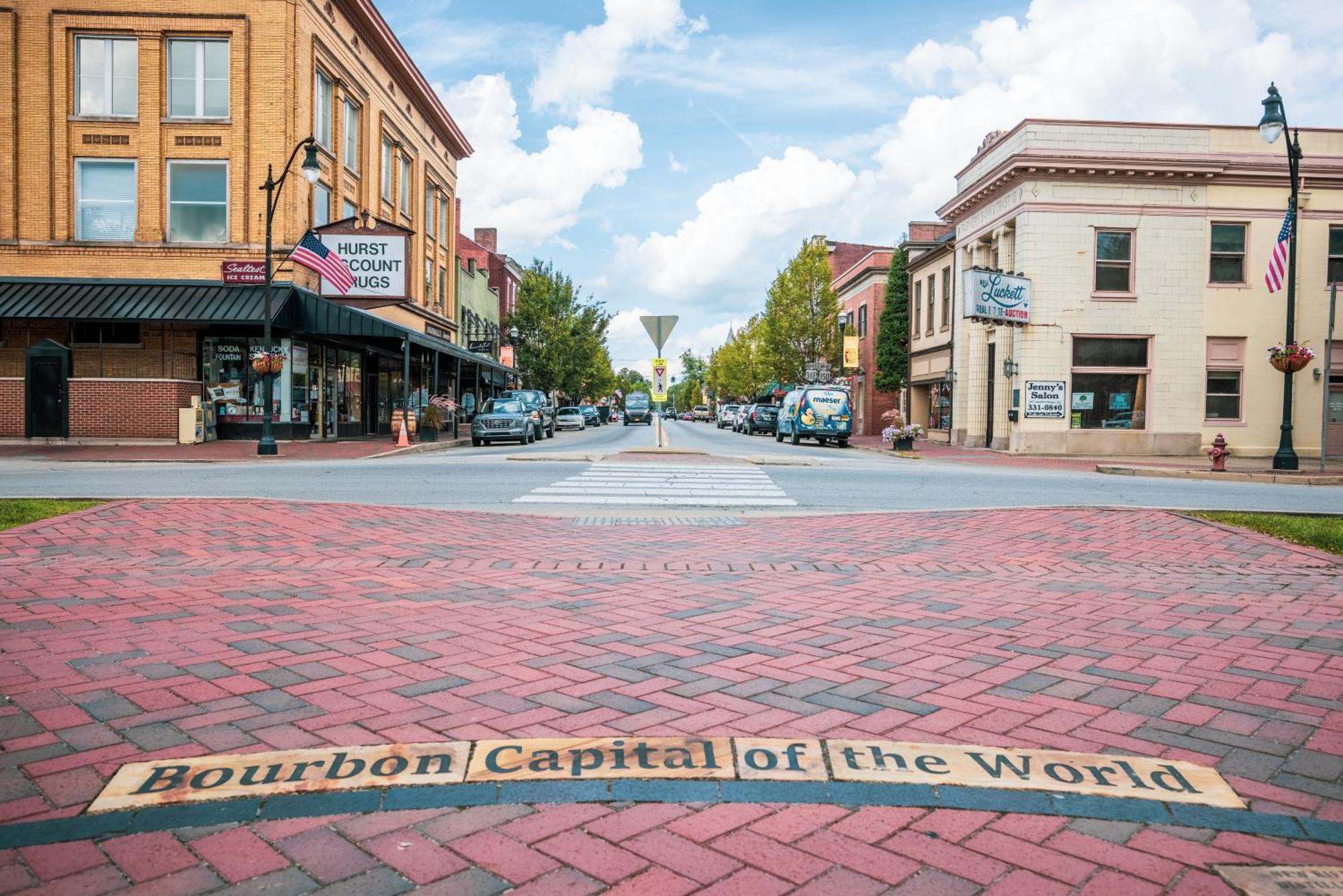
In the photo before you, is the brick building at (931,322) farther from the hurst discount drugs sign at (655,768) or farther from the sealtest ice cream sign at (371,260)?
the hurst discount drugs sign at (655,768)

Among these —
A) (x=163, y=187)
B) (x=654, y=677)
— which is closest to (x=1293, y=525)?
(x=654, y=677)

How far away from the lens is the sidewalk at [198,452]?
65.3ft

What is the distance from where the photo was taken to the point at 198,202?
2767cm

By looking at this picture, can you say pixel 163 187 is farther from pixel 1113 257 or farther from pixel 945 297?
pixel 1113 257

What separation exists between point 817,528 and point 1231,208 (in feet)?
87.7

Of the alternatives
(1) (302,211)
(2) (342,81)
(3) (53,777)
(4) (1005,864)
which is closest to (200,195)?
(1) (302,211)

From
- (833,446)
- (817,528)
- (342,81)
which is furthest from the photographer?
(833,446)

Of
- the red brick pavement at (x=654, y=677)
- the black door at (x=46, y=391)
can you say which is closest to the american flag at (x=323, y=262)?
the black door at (x=46, y=391)

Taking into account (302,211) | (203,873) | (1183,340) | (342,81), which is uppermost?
(342,81)

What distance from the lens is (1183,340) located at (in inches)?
1163

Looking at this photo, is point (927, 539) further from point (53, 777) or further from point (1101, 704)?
point (53, 777)

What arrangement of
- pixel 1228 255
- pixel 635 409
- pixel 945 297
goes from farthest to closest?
pixel 635 409
pixel 945 297
pixel 1228 255

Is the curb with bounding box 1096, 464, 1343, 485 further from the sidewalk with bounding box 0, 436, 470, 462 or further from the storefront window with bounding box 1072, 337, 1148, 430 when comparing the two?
the sidewalk with bounding box 0, 436, 470, 462

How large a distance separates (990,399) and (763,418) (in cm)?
1571
